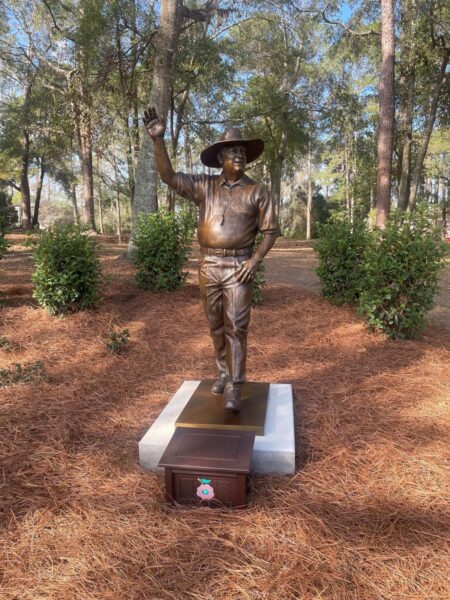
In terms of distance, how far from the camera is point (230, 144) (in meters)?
3.19

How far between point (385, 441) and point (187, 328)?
11.5ft

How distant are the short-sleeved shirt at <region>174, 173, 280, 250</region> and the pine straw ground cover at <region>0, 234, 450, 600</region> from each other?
168 cm

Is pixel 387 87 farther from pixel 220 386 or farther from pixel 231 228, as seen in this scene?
pixel 220 386

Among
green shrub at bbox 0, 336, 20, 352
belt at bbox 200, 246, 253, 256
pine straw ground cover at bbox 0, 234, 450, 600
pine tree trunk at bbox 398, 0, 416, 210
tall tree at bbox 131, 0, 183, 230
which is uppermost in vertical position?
pine tree trunk at bbox 398, 0, 416, 210

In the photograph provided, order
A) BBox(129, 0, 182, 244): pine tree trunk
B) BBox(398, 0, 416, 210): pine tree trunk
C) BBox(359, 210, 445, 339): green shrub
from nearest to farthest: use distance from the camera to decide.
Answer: BBox(359, 210, 445, 339): green shrub
BBox(129, 0, 182, 244): pine tree trunk
BBox(398, 0, 416, 210): pine tree trunk

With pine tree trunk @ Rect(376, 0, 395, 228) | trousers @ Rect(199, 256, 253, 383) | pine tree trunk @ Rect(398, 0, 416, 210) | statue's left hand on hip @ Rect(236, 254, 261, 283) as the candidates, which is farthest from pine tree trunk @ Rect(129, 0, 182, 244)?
pine tree trunk @ Rect(398, 0, 416, 210)

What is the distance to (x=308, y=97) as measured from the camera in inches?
754

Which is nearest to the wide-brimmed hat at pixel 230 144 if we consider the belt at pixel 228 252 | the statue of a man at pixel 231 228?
the statue of a man at pixel 231 228

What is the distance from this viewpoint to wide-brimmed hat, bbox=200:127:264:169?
123 inches

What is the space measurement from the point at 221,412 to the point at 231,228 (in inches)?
56.0

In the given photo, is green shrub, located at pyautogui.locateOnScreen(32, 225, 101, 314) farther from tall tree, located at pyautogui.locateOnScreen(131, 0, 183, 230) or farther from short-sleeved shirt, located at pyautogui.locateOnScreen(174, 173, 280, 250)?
short-sleeved shirt, located at pyautogui.locateOnScreen(174, 173, 280, 250)

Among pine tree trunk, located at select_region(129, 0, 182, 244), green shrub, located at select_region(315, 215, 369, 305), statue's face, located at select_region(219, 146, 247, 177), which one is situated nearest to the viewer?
statue's face, located at select_region(219, 146, 247, 177)

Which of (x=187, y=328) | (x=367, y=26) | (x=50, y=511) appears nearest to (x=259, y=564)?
(x=50, y=511)

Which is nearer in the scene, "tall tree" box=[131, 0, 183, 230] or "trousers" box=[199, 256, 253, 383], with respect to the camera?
"trousers" box=[199, 256, 253, 383]
